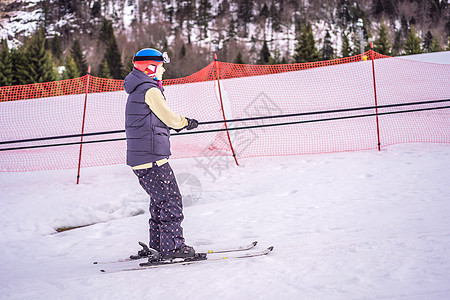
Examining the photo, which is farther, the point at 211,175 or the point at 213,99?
the point at 213,99

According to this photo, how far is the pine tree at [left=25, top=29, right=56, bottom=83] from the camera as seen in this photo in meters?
40.3

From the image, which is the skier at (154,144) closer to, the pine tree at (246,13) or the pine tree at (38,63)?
the pine tree at (38,63)

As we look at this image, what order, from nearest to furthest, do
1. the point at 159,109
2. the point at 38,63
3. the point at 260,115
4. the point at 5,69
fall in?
1. the point at 159,109
2. the point at 260,115
3. the point at 5,69
4. the point at 38,63

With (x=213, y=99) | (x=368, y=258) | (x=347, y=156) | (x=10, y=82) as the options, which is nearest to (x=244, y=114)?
(x=213, y=99)

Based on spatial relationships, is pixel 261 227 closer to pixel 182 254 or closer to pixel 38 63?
pixel 182 254

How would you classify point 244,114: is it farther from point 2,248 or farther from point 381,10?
point 381,10

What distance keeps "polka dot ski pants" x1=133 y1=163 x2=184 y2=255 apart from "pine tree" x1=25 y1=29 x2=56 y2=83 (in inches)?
1615

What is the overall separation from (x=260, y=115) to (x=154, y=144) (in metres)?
9.87

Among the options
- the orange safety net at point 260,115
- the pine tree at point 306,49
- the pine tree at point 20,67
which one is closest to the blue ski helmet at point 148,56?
the orange safety net at point 260,115

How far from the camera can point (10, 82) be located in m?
37.9

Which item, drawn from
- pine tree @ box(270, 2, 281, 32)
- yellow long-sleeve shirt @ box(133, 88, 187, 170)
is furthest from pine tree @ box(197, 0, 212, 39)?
yellow long-sleeve shirt @ box(133, 88, 187, 170)

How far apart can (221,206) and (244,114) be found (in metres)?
7.17

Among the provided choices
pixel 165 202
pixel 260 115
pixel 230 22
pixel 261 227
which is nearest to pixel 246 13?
pixel 230 22

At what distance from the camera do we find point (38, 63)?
41281 mm
